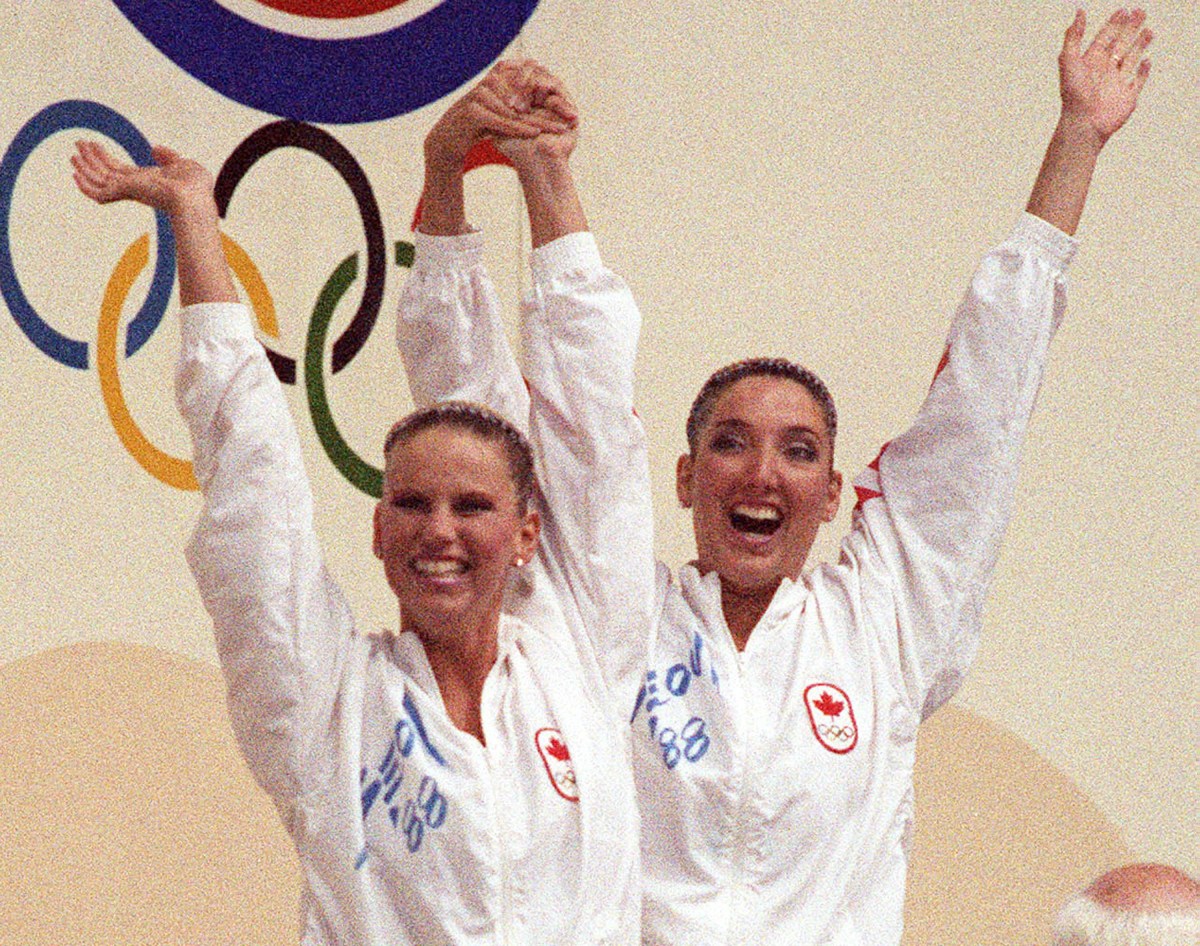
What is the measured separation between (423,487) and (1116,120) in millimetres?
1024

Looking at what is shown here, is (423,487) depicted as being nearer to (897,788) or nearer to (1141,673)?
(897,788)

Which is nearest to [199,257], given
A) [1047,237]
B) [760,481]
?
[760,481]

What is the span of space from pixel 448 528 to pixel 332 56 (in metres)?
1.48

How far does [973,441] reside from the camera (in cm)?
233

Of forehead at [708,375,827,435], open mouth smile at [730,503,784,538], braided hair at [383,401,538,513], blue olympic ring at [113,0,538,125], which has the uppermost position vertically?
blue olympic ring at [113,0,538,125]

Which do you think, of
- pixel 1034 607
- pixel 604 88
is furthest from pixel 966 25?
pixel 1034 607

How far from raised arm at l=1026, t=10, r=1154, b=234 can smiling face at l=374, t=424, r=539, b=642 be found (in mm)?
804

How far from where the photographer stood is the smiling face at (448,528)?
201 centimetres

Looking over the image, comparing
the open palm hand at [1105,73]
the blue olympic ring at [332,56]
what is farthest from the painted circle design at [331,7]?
the open palm hand at [1105,73]

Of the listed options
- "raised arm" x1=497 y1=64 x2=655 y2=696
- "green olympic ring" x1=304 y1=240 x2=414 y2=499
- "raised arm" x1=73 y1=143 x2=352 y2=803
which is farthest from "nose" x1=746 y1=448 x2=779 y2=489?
"green olympic ring" x1=304 y1=240 x2=414 y2=499

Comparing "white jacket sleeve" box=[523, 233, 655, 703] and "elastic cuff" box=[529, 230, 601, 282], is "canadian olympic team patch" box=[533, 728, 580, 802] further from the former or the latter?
"elastic cuff" box=[529, 230, 601, 282]

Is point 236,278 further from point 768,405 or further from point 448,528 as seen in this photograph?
point 448,528

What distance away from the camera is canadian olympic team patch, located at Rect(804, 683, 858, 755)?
7.41 ft

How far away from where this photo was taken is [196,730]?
3098mm
